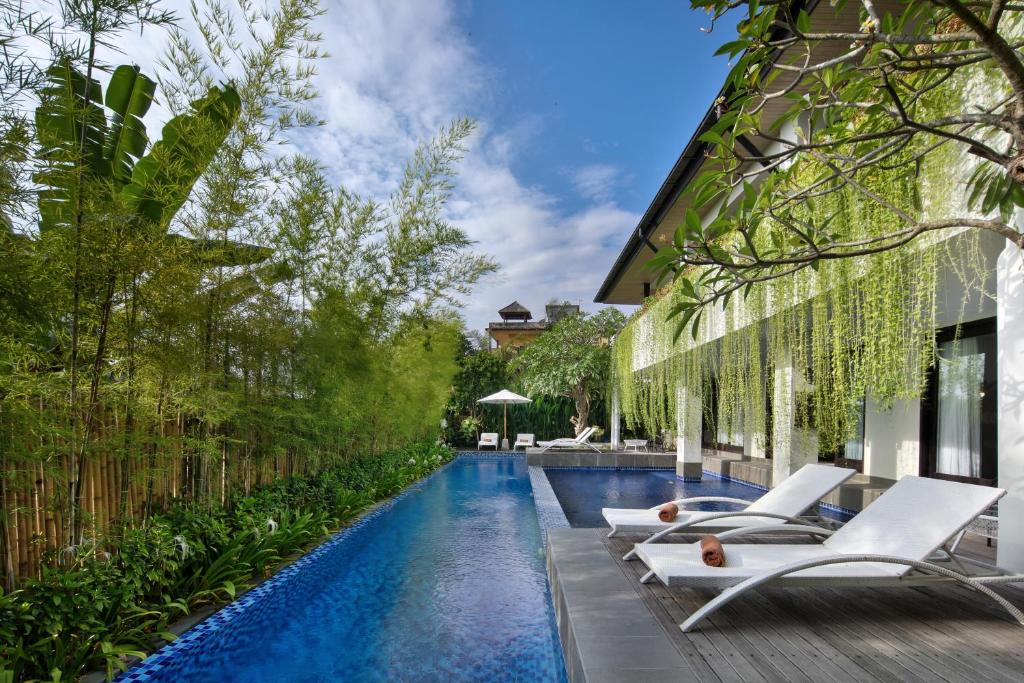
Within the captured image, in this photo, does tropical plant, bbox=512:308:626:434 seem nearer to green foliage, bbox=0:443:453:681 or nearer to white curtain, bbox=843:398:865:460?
white curtain, bbox=843:398:865:460

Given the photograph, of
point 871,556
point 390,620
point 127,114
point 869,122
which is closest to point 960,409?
point 871,556

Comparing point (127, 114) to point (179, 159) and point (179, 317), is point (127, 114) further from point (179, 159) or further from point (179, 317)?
point (179, 317)

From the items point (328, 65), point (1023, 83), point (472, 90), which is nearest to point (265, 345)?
point (328, 65)

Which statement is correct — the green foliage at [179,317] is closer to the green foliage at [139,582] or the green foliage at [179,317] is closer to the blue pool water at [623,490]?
the green foliage at [139,582]

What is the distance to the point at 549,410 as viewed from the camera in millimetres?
19594

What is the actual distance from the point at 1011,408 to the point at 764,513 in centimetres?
191

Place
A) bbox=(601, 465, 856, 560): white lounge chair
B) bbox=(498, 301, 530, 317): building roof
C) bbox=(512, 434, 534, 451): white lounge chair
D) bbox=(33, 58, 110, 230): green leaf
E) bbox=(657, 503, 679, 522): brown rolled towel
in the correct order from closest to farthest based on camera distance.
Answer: bbox=(33, 58, 110, 230): green leaf → bbox=(601, 465, 856, 560): white lounge chair → bbox=(657, 503, 679, 522): brown rolled towel → bbox=(512, 434, 534, 451): white lounge chair → bbox=(498, 301, 530, 317): building roof

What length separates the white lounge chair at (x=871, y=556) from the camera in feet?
10.2

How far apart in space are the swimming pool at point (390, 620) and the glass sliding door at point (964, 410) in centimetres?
542

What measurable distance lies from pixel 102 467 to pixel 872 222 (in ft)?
17.0

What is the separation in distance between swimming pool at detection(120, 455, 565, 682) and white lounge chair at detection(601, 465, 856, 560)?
955 millimetres

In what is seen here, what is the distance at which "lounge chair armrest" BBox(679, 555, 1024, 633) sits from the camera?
2982 millimetres

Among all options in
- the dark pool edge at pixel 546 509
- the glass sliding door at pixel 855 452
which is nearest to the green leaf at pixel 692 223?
the dark pool edge at pixel 546 509

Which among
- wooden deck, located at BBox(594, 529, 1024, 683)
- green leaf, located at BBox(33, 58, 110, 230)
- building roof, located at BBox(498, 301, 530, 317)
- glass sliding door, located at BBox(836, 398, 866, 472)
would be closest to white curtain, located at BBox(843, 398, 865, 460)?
glass sliding door, located at BBox(836, 398, 866, 472)
